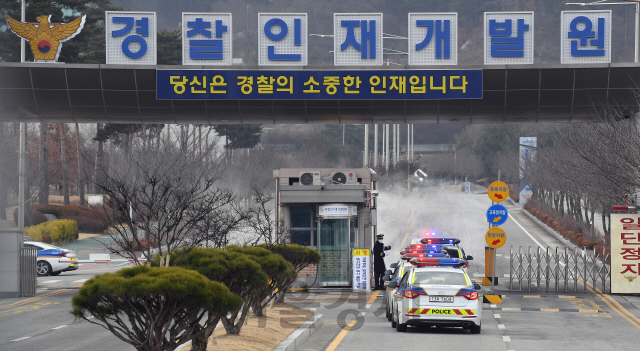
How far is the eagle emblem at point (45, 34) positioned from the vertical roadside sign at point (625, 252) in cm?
1805

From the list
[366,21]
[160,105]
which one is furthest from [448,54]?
[160,105]

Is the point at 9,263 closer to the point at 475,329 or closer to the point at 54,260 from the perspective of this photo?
the point at 54,260

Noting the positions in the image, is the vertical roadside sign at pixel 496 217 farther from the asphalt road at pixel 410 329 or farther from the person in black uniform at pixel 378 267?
the person in black uniform at pixel 378 267

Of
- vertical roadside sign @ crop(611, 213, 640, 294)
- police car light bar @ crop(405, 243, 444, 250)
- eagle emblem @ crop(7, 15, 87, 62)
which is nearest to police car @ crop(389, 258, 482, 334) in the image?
police car light bar @ crop(405, 243, 444, 250)

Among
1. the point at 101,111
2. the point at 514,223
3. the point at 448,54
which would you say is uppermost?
the point at 448,54

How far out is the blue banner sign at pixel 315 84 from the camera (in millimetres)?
25141

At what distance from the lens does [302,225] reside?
28938mm

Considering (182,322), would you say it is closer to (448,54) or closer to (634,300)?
(448,54)

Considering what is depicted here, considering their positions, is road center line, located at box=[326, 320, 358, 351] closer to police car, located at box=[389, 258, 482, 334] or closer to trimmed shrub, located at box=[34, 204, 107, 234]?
police car, located at box=[389, 258, 482, 334]

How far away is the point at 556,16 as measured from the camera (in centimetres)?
15125

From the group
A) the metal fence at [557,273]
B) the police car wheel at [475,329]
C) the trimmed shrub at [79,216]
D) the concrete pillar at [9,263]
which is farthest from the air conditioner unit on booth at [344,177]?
the trimmed shrub at [79,216]

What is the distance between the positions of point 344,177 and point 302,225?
7.59 feet

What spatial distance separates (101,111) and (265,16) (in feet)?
20.5

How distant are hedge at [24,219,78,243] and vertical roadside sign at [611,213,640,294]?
37.2 m
